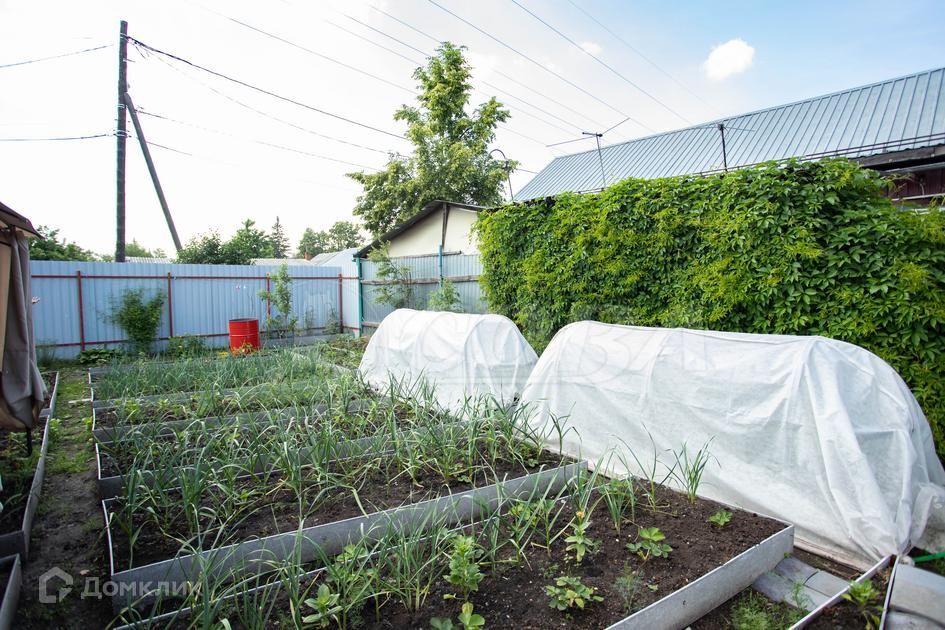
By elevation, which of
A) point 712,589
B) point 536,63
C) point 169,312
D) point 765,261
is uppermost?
point 536,63

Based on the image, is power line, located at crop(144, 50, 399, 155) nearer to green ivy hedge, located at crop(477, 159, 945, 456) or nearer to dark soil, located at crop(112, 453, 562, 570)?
green ivy hedge, located at crop(477, 159, 945, 456)

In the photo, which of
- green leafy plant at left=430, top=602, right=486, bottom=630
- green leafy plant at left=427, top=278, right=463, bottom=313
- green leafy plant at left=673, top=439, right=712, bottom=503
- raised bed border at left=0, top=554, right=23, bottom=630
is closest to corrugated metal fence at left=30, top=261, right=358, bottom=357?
A: green leafy plant at left=427, top=278, right=463, bottom=313

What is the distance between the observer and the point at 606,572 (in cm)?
221

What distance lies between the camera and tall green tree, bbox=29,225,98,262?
37.2 ft

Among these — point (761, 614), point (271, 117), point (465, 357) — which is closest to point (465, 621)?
point (761, 614)

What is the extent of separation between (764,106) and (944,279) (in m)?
11.2

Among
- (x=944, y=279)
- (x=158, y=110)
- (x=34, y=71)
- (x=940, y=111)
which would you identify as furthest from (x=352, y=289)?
(x=940, y=111)

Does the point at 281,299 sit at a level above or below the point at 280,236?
below

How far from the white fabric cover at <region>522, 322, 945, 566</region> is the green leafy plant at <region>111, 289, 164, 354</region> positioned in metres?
9.96

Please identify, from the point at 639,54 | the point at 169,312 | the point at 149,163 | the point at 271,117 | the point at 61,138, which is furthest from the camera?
the point at 271,117

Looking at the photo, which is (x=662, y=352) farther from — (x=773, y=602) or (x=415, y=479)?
(x=415, y=479)

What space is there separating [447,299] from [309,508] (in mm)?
6125

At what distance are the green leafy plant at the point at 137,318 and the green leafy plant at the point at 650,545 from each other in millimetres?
10868

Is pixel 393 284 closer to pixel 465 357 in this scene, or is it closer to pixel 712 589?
pixel 465 357
